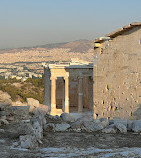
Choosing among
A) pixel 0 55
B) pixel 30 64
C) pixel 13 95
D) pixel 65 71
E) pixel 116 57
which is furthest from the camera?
pixel 0 55

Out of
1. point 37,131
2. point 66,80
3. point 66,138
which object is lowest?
point 66,80

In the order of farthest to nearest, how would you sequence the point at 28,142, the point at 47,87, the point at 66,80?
the point at 47,87, the point at 66,80, the point at 28,142

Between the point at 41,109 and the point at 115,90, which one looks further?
the point at 115,90

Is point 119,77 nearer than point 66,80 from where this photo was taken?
Yes

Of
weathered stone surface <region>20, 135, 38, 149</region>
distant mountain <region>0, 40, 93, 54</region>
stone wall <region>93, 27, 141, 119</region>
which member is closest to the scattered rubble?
weathered stone surface <region>20, 135, 38, 149</region>

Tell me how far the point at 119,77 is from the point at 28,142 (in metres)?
6.70

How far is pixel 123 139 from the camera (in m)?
6.23

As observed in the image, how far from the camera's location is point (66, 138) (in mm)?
6242

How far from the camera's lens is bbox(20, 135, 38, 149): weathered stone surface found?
5.02 meters

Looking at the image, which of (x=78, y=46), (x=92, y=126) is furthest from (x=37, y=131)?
(x=78, y=46)

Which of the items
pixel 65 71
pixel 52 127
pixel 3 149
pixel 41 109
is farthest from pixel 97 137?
pixel 65 71

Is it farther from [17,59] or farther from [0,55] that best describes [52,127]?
[0,55]

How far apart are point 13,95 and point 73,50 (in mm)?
68066

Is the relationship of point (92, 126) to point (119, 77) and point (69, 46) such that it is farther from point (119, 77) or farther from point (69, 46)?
point (69, 46)
